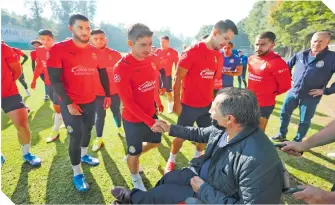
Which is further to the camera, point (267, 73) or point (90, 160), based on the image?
point (267, 73)

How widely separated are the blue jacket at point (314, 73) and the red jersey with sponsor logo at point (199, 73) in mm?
2051

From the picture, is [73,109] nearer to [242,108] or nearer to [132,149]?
[132,149]

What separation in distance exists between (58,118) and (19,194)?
192 centimetres

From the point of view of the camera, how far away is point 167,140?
15.2ft

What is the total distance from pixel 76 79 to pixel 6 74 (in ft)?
3.83

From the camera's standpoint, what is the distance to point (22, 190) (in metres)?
2.97

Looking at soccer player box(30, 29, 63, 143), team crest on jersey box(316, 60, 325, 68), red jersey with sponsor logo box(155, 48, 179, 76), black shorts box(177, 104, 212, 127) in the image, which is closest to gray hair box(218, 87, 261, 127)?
black shorts box(177, 104, 212, 127)

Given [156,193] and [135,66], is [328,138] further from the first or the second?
[135,66]

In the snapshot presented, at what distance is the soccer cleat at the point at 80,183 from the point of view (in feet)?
9.68

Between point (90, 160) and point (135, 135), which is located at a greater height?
point (135, 135)

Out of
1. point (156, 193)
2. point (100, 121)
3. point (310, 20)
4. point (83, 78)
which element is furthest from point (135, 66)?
point (310, 20)

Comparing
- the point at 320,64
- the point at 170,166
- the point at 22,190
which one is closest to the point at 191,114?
the point at 170,166

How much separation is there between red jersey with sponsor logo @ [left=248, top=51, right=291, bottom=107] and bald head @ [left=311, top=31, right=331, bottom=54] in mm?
949

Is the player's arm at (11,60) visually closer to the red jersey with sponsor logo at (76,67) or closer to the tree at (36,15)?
the red jersey with sponsor logo at (76,67)
